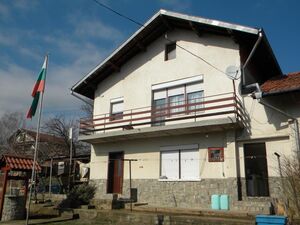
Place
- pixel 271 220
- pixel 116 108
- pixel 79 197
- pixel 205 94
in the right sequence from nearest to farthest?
pixel 271 220 < pixel 205 94 < pixel 79 197 < pixel 116 108

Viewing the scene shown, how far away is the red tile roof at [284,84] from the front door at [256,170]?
8.13 ft

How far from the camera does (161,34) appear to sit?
57.6ft

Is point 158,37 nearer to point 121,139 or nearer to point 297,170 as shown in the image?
point 121,139

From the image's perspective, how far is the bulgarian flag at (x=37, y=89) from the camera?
546 inches

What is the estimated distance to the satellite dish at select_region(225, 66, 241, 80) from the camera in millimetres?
14094

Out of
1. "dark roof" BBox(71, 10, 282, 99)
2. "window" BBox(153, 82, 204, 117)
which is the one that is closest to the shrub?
"window" BBox(153, 82, 204, 117)

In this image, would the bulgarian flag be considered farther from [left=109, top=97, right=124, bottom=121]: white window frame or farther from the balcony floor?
[left=109, top=97, right=124, bottom=121]: white window frame

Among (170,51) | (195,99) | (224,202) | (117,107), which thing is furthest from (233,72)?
(117,107)

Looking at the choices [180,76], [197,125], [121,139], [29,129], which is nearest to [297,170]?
[197,125]

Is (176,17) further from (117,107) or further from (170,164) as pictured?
(170,164)

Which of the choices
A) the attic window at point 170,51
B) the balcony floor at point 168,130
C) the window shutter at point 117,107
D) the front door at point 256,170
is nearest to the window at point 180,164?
the balcony floor at point 168,130

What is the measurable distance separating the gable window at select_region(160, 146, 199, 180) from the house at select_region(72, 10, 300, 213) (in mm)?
50

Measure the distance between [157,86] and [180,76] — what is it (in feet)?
Answer: 4.99

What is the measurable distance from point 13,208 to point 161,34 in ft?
38.8
